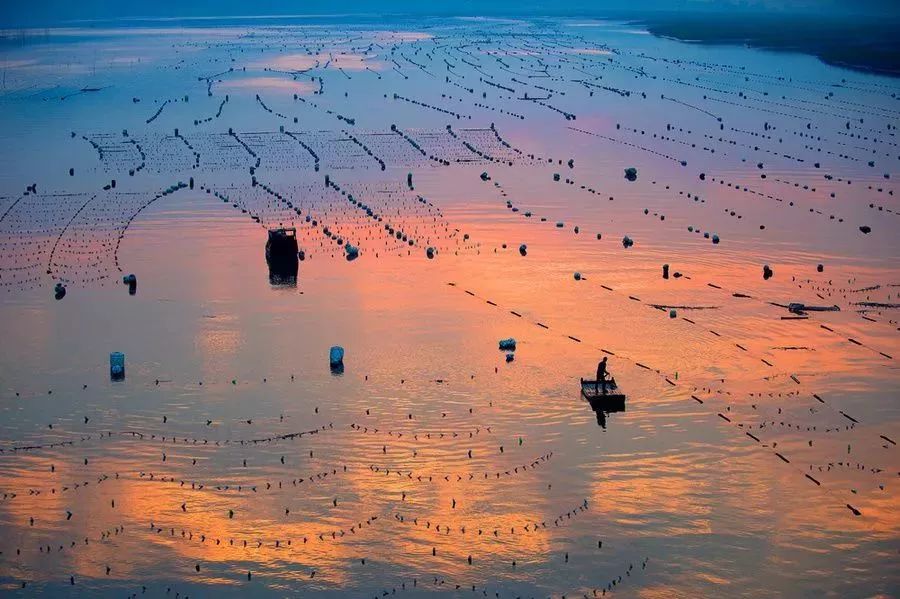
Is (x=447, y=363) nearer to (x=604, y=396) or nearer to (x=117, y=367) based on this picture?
(x=604, y=396)

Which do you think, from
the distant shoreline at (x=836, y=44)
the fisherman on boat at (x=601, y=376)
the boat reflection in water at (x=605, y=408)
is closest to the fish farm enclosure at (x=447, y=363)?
the boat reflection in water at (x=605, y=408)

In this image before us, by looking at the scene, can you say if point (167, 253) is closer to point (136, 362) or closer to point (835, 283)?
point (136, 362)

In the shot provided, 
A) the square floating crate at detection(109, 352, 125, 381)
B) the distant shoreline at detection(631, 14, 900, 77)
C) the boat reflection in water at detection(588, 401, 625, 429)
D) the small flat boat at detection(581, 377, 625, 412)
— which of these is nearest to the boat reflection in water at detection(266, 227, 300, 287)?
the square floating crate at detection(109, 352, 125, 381)

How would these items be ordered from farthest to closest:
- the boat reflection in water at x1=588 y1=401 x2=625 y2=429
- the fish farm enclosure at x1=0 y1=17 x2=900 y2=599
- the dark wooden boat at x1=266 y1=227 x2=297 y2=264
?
the dark wooden boat at x1=266 y1=227 x2=297 y2=264 < the boat reflection in water at x1=588 y1=401 x2=625 y2=429 < the fish farm enclosure at x1=0 y1=17 x2=900 y2=599

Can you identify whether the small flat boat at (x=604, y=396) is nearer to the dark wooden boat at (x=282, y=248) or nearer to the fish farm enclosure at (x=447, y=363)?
the fish farm enclosure at (x=447, y=363)

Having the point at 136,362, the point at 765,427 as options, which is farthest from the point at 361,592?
the point at 136,362

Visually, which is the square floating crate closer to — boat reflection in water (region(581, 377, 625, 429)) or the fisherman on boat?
boat reflection in water (region(581, 377, 625, 429))
